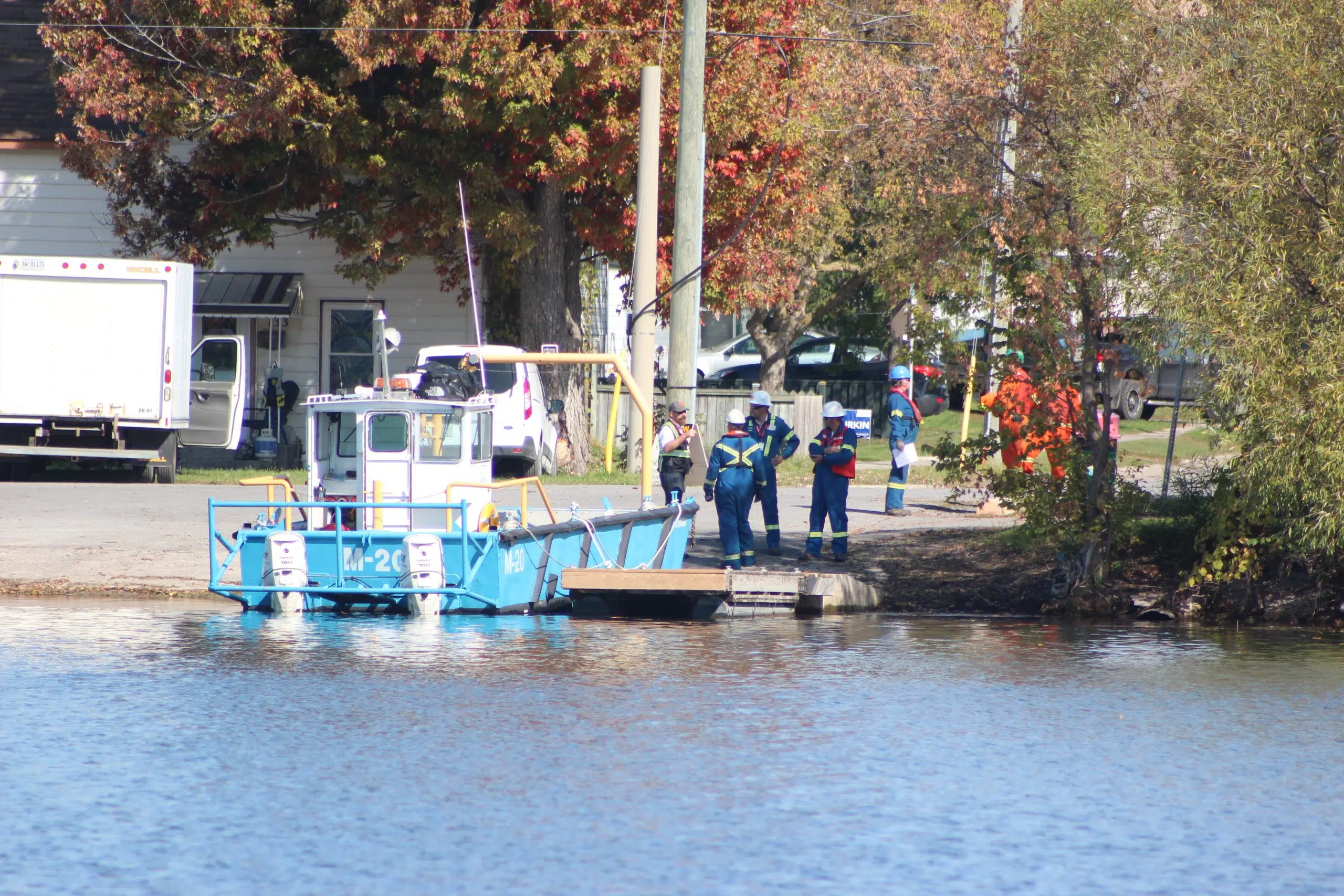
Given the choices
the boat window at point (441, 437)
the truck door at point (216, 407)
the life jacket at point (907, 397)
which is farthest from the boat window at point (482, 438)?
the truck door at point (216, 407)

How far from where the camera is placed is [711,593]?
12.8 m

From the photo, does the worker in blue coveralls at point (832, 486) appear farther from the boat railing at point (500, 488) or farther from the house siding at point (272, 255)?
the house siding at point (272, 255)

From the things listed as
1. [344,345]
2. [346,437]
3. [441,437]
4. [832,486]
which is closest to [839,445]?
[832,486]

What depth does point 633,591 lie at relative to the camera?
1285 centimetres

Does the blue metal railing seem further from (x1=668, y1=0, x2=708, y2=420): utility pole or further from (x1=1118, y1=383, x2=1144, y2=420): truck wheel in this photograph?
(x1=1118, y1=383, x2=1144, y2=420): truck wheel

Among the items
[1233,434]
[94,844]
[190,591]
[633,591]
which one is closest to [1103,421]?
[1233,434]

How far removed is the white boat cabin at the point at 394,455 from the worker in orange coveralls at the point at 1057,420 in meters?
5.16

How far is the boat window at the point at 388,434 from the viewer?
13672 millimetres

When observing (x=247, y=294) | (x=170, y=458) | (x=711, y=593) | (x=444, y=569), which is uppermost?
(x=247, y=294)

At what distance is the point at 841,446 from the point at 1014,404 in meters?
1.96

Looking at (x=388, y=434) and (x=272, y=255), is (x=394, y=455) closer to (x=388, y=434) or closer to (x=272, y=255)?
(x=388, y=434)

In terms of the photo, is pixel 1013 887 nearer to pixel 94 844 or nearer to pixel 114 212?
pixel 94 844

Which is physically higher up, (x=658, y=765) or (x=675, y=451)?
(x=675, y=451)

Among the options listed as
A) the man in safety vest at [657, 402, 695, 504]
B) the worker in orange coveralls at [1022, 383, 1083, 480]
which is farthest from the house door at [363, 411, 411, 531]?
the worker in orange coveralls at [1022, 383, 1083, 480]
